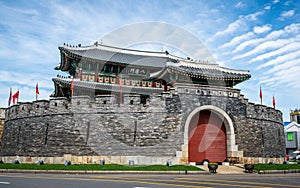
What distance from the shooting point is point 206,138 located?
56.0ft

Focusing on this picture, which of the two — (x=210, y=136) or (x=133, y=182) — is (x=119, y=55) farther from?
(x=133, y=182)

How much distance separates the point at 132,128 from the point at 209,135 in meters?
4.52

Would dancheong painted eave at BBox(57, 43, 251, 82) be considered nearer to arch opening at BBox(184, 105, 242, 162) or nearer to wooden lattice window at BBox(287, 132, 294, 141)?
arch opening at BBox(184, 105, 242, 162)

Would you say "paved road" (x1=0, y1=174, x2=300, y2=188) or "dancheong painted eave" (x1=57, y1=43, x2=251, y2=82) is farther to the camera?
"dancheong painted eave" (x1=57, y1=43, x2=251, y2=82)

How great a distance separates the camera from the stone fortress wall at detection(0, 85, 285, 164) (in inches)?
636

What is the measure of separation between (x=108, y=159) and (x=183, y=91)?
18.6 ft

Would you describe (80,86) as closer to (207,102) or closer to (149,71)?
(149,71)

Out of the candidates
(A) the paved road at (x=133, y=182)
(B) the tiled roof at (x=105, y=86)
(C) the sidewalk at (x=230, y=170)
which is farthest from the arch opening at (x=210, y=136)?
(B) the tiled roof at (x=105, y=86)

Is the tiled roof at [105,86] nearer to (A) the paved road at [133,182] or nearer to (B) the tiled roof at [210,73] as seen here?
Answer: (B) the tiled roof at [210,73]

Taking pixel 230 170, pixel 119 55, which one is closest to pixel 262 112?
pixel 230 170

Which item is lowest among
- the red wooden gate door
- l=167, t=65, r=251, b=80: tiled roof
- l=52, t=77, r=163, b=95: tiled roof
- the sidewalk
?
the sidewalk

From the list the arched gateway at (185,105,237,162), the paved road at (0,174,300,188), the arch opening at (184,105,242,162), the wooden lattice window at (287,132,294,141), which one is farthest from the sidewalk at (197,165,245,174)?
the wooden lattice window at (287,132,294,141)

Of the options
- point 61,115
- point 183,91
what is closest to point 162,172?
point 183,91

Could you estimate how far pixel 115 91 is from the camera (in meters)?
21.9
